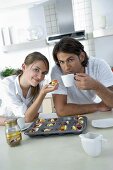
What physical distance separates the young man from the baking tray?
8.6 inches

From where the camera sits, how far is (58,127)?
3.96 ft

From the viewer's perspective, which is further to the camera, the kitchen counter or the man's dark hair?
the man's dark hair

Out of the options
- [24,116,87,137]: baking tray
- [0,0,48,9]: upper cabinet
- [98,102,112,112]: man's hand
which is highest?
[0,0,48,9]: upper cabinet

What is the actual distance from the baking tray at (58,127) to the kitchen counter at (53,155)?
0.09 feet

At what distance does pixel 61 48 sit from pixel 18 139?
2.39 ft

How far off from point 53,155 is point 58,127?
10.2 inches

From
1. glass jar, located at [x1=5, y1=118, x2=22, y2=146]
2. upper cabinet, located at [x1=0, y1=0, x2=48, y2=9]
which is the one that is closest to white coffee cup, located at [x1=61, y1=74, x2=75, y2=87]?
glass jar, located at [x1=5, y1=118, x2=22, y2=146]

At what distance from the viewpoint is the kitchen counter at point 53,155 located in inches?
33.7

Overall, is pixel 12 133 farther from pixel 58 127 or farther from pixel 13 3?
pixel 13 3

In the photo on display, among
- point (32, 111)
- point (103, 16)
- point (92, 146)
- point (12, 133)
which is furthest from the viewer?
point (103, 16)

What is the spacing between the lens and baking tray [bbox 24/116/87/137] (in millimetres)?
1144

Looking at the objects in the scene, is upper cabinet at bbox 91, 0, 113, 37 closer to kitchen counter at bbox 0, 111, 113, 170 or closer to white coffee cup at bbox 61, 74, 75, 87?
white coffee cup at bbox 61, 74, 75, 87

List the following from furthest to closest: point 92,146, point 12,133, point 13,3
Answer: point 13,3 → point 12,133 → point 92,146

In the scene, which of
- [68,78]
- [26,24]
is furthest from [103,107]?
[26,24]
